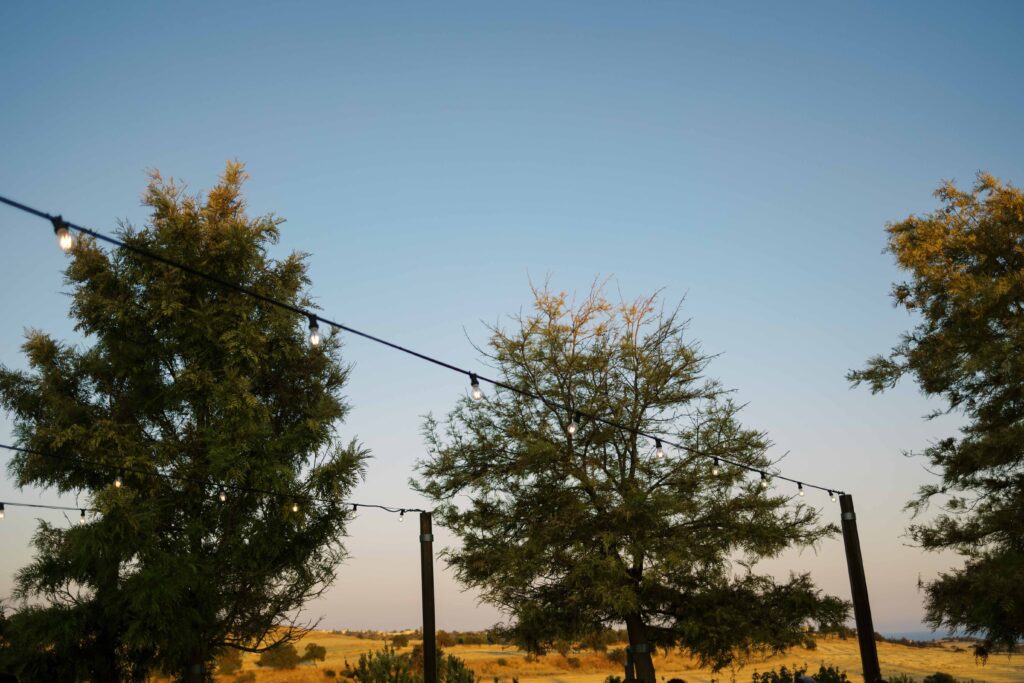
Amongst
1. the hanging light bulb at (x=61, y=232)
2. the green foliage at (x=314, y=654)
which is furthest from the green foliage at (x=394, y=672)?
the hanging light bulb at (x=61, y=232)

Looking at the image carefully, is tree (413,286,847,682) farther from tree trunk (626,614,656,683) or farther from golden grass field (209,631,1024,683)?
golden grass field (209,631,1024,683)

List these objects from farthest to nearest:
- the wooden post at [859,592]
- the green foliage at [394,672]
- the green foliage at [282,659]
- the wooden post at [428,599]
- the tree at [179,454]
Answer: the green foliage at [282,659] → the green foliage at [394,672] → the tree at [179,454] → the wooden post at [859,592] → the wooden post at [428,599]

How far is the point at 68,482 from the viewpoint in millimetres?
18750

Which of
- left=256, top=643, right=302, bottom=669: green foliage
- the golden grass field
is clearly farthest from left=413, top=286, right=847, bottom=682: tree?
left=256, top=643, right=302, bottom=669: green foliage

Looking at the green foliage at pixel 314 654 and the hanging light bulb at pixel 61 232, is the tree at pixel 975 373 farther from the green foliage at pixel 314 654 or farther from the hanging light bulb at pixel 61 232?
the green foliage at pixel 314 654

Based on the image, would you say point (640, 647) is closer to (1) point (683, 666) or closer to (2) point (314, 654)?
(1) point (683, 666)

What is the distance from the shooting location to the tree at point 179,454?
56.4ft

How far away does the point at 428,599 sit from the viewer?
14.4m

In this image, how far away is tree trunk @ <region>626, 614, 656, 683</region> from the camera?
17.5 meters

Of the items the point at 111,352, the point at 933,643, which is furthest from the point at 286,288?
the point at 933,643

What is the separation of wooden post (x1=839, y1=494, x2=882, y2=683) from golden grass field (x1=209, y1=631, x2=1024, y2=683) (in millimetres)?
12095

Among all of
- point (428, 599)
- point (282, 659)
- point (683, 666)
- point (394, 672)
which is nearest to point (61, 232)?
point (428, 599)

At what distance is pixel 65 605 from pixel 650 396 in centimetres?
1420

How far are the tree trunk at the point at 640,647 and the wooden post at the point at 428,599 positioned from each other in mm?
5163
